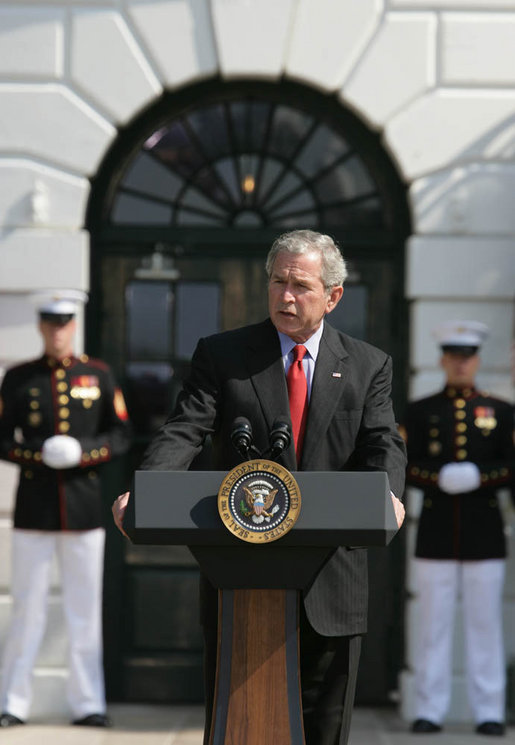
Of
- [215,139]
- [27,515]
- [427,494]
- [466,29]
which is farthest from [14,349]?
[466,29]

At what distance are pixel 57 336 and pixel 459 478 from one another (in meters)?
2.14

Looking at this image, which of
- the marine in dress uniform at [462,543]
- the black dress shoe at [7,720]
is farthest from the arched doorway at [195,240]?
the black dress shoe at [7,720]

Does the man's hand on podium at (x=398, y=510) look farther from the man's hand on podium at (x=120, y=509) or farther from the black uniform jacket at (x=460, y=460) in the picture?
the black uniform jacket at (x=460, y=460)

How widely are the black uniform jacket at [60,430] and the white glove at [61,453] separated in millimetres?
49

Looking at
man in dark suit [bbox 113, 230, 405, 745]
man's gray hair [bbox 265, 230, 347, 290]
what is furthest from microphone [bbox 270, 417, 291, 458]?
man's gray hair [bbox 265, 230, 347, 290]

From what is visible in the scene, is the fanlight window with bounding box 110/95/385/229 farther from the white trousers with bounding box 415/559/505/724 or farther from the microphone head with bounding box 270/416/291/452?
the microphone head with bounding box 270/416/291/452

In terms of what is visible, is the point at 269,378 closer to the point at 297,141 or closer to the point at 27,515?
the point at 27,515

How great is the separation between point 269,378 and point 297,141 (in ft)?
12.5

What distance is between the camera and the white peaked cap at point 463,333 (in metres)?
6.29

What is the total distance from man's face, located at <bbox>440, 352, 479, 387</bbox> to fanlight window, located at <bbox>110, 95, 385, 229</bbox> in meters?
1.03

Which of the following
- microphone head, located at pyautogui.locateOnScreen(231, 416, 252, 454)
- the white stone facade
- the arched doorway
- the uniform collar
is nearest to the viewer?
microphone head, located at pyautogui.locateOnScreen(231, 416, 252, 454)

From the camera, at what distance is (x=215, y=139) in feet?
23.1

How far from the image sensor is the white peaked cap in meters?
6.29

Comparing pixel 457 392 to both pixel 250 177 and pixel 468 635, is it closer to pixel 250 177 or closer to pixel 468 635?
pixel 468 635
